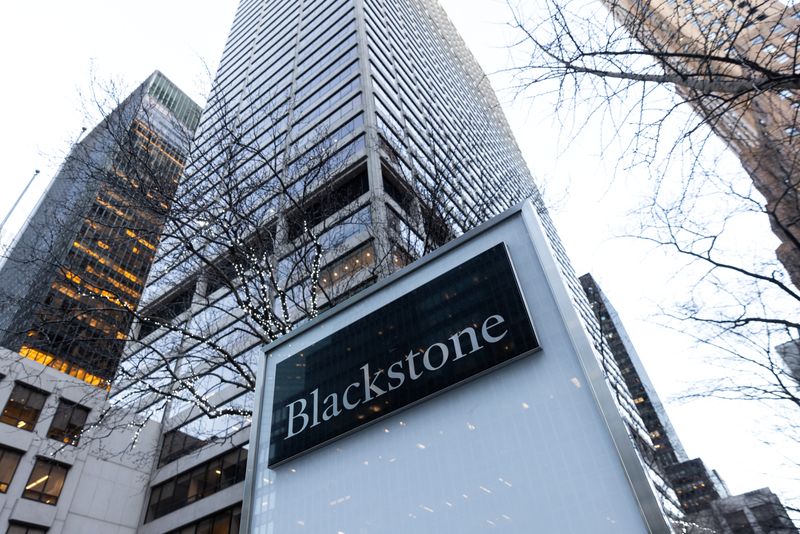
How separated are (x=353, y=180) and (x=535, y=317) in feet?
77.6

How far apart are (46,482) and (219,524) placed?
8.32m

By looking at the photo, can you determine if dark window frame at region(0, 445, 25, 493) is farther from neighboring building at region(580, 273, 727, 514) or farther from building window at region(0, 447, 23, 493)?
neighboring building at region(580, 273, 727, 514)

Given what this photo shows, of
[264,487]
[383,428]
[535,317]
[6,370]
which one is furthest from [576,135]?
[6,370]

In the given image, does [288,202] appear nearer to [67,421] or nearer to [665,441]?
[67,421]

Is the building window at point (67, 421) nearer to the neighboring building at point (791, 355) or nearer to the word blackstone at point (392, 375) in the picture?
the word blackstone at point (392, 375)

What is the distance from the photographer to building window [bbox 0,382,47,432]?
21.1 metres

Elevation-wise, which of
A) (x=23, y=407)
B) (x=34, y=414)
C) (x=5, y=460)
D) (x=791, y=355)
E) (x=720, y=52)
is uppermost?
(x=23, y=407)

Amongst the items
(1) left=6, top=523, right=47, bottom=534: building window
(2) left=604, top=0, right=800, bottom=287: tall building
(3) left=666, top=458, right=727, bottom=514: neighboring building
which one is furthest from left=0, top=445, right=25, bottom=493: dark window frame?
(3) left=666, top=458, right=727, bottom=514: neighboring building

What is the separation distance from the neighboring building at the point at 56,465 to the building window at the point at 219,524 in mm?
3909

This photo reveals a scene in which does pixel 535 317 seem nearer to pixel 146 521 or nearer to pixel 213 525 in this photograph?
pixel 213 525

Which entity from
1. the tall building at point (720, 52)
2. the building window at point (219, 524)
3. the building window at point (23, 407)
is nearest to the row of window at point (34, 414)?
the building window at point (23, 407)

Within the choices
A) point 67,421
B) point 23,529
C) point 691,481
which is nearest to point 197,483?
point 23,529

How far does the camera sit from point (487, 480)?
2867mm

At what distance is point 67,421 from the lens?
22.9 metres
